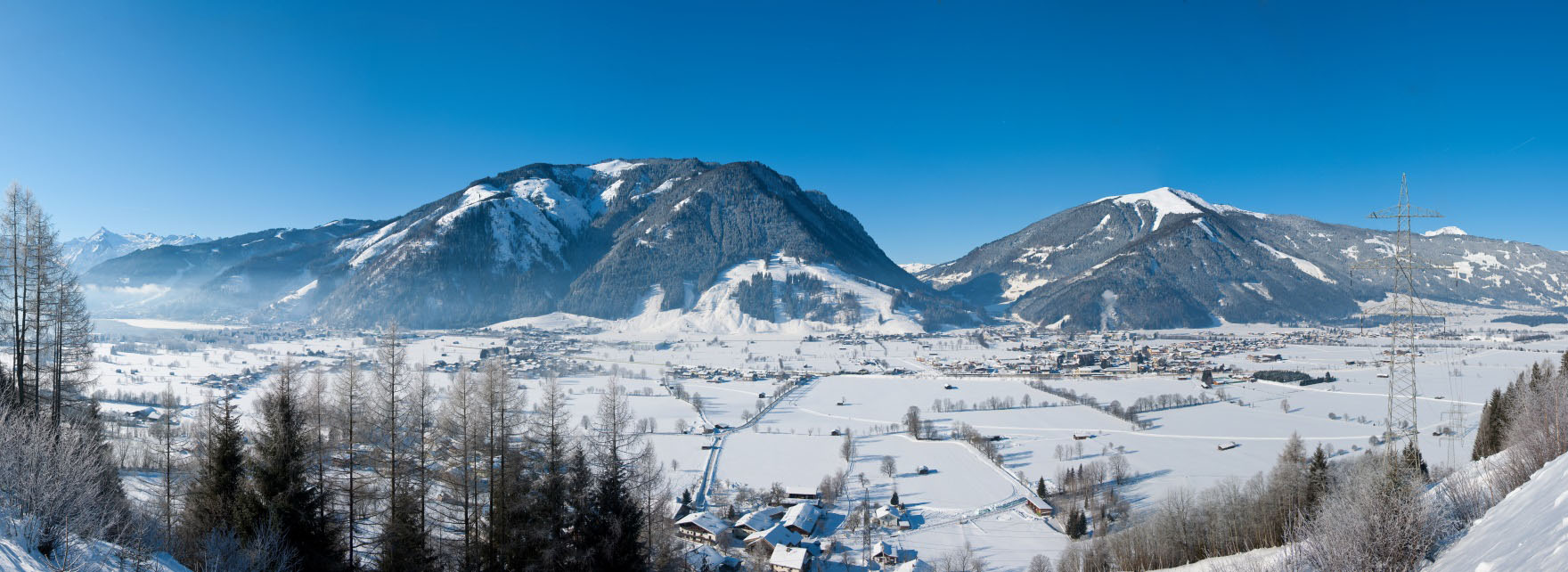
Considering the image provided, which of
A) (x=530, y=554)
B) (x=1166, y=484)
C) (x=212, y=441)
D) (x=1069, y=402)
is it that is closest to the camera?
(x=212, y=441)

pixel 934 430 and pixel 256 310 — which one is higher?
pixel 256 310

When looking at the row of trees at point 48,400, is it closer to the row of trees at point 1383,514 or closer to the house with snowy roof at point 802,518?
the row of trees at point 1383,514

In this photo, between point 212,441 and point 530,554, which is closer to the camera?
point 212,441

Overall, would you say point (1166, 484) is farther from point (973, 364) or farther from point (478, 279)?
point (478, 279)

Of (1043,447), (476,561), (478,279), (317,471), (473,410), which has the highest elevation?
(478,279)

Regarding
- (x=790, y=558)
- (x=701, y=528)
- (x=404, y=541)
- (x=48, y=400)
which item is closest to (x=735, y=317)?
(x=701, y=528)

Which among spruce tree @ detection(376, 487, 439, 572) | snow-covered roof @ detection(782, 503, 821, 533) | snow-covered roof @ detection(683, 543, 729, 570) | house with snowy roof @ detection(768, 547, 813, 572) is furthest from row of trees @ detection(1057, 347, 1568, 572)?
spruce tree @ detection(376, 487, 439, 572)

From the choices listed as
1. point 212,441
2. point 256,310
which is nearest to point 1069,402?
point 212,441

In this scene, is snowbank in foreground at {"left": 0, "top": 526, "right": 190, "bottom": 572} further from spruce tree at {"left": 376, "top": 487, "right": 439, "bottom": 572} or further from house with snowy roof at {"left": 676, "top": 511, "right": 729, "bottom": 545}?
house with snowy roof at {"left": 676, "top": 511, "right": 729, "bottom": 545}
